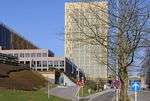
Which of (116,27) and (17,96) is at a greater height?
(116,27)

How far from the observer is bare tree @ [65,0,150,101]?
33.4 metres

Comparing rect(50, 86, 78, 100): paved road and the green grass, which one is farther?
rect(50, 86, 78, 100): paved road

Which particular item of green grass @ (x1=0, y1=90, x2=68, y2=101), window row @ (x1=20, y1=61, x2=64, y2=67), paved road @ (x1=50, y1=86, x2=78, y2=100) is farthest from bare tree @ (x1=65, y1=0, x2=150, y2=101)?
window row @ (x1=20, y1=61, x2=64, y2=67)

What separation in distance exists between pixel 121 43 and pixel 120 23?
1.35 meters

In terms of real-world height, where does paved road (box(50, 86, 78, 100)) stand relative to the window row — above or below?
below

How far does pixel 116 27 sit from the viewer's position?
34.2 meters

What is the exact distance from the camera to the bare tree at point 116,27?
33.4m

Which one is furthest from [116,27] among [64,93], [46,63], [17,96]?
[46,63]

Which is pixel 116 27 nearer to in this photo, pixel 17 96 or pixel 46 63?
pixel 17 96

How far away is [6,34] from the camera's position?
7574 inches

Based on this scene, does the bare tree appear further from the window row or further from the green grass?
the window row

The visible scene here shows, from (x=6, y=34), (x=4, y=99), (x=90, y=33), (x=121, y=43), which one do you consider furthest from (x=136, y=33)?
(x=6, y=34)

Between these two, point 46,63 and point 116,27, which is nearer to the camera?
point 116,27

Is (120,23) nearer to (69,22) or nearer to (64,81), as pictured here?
(69,22)
